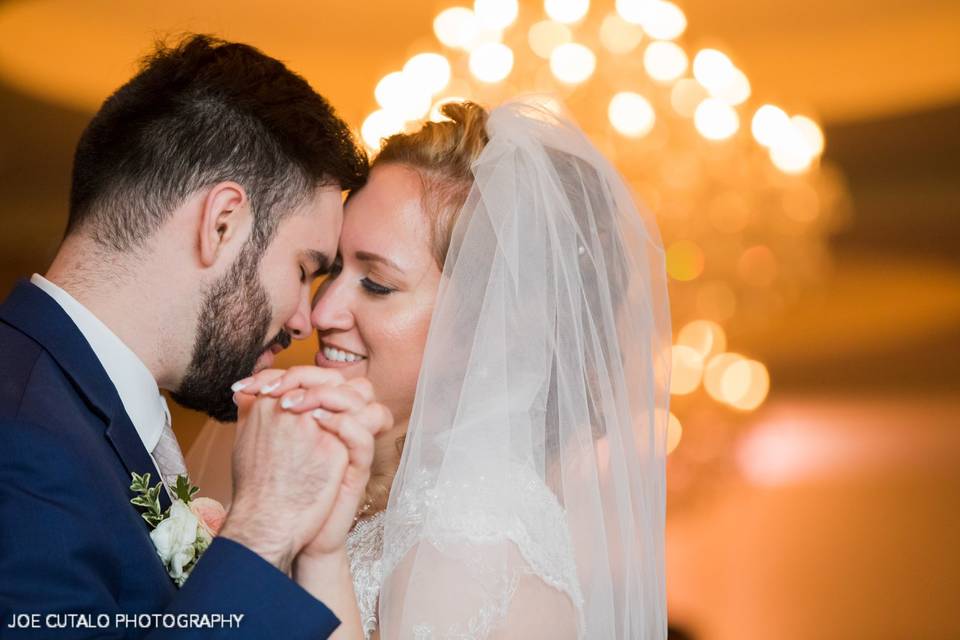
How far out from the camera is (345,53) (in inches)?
309

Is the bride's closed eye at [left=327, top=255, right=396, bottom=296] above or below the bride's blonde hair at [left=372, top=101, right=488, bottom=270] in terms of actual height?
below

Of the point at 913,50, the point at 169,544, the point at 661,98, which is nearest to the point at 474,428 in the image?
the point at 169,544

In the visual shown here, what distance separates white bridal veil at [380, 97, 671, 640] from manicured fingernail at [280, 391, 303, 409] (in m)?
0.27

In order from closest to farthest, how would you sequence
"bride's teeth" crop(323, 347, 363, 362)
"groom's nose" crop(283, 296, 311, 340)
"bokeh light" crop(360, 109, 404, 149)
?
"groom's nose" crop(283, 296, 311, 340) < "bride's teeth" crop(323, 347, 363, 362) < "bokeh light" crop(360, 109, 404, 149)

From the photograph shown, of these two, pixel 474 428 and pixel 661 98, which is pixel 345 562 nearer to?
pixel 474 428

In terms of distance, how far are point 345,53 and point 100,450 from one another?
21.5 feet

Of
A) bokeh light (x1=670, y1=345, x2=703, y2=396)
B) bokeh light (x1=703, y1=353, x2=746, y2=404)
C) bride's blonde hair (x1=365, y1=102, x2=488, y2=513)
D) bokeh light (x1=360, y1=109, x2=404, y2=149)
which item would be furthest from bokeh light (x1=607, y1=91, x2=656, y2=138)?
bokeh light (x1=703, y1=353, x2=746, y2=404)

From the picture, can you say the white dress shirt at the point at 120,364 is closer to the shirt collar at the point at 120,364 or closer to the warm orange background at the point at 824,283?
the shirt collar at the point at 120,364

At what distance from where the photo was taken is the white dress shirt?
6.18 ft

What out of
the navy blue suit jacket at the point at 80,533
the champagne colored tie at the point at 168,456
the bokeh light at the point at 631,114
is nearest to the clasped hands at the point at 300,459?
the navy blue suit jacket at the point at 80,533

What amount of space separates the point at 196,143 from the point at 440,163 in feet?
1.94

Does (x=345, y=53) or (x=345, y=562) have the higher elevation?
(x=345, y=53)

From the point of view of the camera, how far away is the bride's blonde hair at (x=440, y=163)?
234 centimetres

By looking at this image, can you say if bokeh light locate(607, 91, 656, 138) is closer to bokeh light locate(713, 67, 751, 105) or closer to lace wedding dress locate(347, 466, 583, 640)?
bokeh light locate(713, 67, 751, 105)
